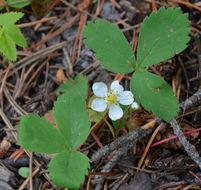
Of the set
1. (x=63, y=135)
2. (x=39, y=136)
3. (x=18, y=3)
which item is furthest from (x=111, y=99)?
(x=18, y=3)

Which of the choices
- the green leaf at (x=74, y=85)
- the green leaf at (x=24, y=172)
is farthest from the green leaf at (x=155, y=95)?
the green leaf at (x=24, y=172)

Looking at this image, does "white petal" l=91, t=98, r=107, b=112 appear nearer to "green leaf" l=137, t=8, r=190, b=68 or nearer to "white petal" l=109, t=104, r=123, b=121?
"white petal" l=109, t=104, r=123, b=121

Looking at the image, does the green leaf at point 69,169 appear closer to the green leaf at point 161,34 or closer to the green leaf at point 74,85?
the green leaf at point 74,85

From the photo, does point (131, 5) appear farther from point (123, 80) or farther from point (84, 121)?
point (84, 121)

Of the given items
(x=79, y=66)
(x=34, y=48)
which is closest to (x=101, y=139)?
(x=79, y=66)

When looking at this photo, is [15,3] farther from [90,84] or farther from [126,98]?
[126,98]

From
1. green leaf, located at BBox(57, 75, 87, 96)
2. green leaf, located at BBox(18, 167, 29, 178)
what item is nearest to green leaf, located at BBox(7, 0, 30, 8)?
green leaf, located at BBox(57, 75, 87, 96)

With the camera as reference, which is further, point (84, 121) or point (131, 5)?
point (131, 5)
